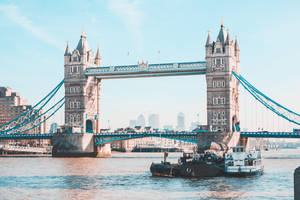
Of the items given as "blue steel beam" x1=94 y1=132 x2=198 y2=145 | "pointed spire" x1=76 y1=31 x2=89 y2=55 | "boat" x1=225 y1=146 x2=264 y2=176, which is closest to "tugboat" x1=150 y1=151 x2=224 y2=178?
"boat" x1=225 y1=146 x2=264 y2=176

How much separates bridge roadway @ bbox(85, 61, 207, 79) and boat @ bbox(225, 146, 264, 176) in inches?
1702

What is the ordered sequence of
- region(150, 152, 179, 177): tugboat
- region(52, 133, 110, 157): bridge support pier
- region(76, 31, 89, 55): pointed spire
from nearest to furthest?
region(150, 152, 179, 177): tugboat, region(52, 133, 110, 157): bridge support pier, region(76, 31, 89, 55): pointed spire

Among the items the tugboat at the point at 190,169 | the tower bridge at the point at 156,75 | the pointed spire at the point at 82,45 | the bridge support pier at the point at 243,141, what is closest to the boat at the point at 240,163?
the tugboat at the point at 190,169

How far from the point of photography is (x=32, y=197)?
1176 inches

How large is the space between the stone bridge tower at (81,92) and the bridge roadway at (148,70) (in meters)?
1.98

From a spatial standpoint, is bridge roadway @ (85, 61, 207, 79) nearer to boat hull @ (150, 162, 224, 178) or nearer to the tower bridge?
the tower bridge

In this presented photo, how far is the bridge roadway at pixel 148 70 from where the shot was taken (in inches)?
3499

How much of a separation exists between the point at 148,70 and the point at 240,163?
47527 mm

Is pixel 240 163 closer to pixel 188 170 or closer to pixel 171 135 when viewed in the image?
pixel 188 170

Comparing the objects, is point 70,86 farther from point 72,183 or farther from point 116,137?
point 72,183

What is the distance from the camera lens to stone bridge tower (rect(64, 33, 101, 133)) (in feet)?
316

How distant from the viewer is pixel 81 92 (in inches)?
3797

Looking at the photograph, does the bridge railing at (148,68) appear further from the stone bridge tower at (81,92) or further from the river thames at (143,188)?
the river thames at (143,188)

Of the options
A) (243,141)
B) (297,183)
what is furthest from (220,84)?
(297,183)
